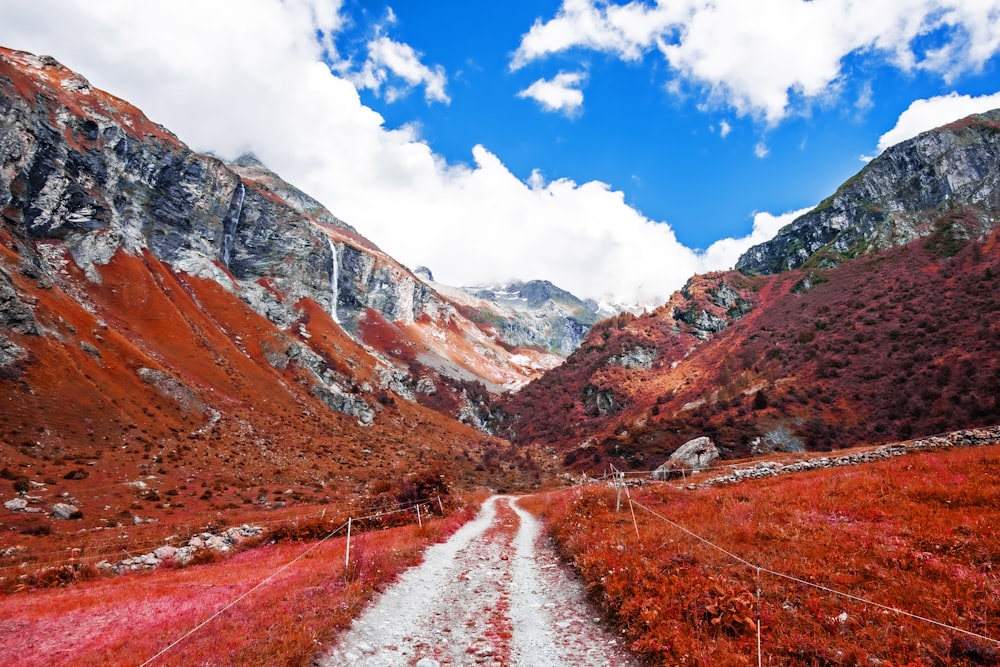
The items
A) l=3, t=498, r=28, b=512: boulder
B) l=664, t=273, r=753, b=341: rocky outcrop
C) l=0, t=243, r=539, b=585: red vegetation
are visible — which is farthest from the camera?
l=664, t=273, r=753, b=341: rocky outcrop

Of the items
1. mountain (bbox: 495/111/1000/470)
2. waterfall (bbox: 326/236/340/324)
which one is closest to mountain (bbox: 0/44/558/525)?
waterfall (bbox: 326/236/340/324)

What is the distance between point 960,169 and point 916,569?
133679 millimetres

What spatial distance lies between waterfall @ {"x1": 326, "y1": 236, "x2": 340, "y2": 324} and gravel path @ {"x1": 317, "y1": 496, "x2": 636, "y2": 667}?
127007mm

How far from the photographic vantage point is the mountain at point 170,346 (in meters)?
36.2

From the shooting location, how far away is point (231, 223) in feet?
378

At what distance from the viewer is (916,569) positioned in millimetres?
8383

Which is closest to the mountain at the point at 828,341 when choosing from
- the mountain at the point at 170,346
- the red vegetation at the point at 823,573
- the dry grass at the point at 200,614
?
the mountain at the point at 170,346

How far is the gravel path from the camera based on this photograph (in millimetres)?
8203

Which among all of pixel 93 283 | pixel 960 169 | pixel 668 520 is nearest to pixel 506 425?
pixel 93 283

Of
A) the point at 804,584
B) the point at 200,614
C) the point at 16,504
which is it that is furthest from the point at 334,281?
the point at 804,584

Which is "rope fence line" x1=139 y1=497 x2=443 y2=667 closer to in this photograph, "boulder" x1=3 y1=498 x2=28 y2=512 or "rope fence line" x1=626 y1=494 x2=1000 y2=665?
"rope fence line" x1=626 y1=494 x2=1000 y2=665

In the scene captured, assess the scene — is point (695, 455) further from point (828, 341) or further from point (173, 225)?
point (173, 225)

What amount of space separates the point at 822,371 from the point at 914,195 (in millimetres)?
81451

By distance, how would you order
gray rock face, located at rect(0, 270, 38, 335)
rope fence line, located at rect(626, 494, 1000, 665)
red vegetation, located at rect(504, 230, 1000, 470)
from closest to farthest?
rope fence line, located at rect(626, 494, 1000, 665) → gray rock face, located at rect(0, 270, 38, 335) → red vegetation, located at rect(504, 230, 1000, 470)
